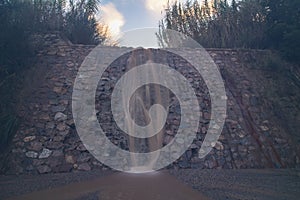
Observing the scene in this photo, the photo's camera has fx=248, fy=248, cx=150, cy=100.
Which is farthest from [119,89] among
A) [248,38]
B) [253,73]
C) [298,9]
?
[298,9]

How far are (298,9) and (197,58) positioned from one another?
349 centimetres

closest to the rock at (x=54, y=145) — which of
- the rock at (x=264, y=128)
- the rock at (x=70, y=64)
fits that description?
the rock at (x=70, y=64)

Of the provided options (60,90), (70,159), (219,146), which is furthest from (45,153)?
(219,146)

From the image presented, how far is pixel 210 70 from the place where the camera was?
25.0 feet

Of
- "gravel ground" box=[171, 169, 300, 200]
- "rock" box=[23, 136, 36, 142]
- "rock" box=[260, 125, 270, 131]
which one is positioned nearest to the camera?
"gravel ground" box=[171, 169, 300, 200]

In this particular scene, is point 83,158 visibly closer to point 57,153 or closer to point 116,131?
point 57,153

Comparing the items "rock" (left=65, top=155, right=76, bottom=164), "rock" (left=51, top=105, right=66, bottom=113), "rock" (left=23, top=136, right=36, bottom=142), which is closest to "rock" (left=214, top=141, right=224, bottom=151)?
"rock" (left=65, top=155, right=76, bottom=164)

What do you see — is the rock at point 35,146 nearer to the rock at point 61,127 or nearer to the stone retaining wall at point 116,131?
the stone retaining wall at point 116,131

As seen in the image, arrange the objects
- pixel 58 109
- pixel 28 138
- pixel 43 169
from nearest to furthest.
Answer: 1. pixel 43 169
2. pixel 28 138
3. pixel 58 109

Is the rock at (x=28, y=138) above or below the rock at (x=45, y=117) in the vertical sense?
below

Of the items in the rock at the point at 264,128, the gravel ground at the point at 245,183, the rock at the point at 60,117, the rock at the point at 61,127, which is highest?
the rock at the point at 60,117

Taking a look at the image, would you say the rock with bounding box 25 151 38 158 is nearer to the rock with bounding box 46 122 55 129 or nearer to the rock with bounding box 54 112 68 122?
the rock with bounding box 46 122 55 129

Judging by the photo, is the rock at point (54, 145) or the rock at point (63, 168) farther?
the rock at point (54, 145)

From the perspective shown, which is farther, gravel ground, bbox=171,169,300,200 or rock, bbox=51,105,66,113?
rock, bbox=51,105,66,113
